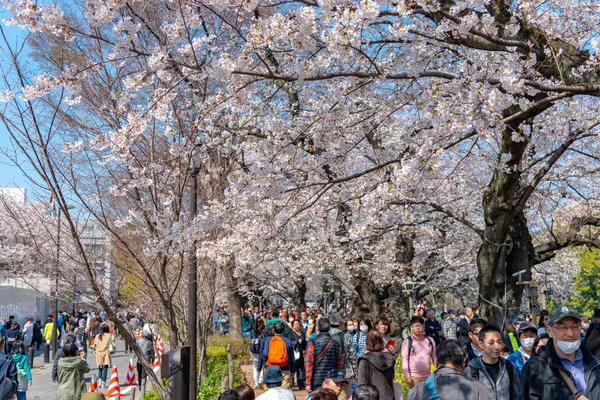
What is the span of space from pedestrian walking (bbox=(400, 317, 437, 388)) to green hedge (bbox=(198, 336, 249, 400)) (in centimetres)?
362

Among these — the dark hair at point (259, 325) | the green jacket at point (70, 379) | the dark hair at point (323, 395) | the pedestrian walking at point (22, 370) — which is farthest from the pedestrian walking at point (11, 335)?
the dark hair at point (323, 395)

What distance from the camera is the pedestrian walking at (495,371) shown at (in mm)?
5008

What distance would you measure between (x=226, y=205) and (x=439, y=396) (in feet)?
12.4

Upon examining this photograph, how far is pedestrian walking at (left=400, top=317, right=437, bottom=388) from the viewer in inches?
284

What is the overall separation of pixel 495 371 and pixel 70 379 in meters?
5.95

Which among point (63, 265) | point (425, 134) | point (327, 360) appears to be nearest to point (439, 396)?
point (425, 134)

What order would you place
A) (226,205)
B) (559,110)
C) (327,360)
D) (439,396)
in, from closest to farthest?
1. (439,396)
2. (226,205)
3. (327,360)
4. (559,110)

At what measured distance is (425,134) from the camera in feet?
21.1

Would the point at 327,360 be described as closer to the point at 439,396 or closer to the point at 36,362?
the point at 439,396

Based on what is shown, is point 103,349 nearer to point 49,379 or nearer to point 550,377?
point 49,379

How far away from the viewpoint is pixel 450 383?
12.8 ft

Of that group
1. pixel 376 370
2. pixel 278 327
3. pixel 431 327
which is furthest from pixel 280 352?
pixel 431 327

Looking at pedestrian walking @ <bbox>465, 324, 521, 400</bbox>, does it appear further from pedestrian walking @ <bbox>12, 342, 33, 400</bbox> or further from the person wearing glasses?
pedestrian walking @ <bbox>12, 342, 33, 400</bbox>

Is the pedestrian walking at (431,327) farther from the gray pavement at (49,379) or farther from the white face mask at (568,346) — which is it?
the white face mask at (568,346)
